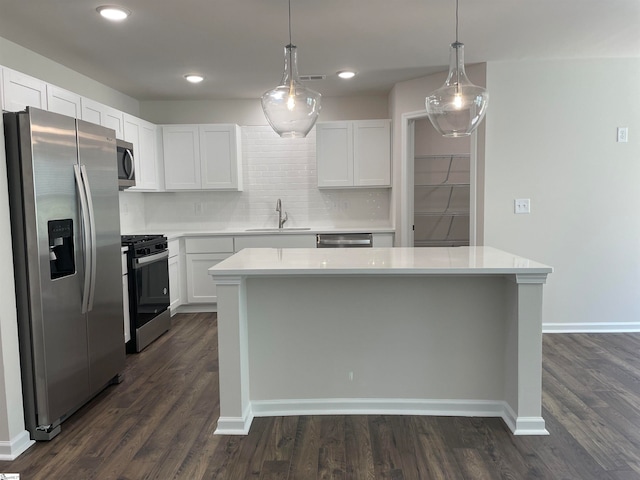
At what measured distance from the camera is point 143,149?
4902mm

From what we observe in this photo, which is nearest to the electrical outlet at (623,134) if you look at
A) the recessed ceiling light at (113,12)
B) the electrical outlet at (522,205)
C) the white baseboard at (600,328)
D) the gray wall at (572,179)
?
the gray wall at (572,179)

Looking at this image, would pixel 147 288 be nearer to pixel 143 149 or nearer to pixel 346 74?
pixel 143 149

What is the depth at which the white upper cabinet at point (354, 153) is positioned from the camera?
5211 millimetres

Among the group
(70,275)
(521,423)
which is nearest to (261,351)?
(70,275)

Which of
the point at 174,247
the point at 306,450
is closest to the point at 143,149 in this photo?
the point at 174,247

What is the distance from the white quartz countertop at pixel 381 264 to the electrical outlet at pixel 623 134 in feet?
7.24

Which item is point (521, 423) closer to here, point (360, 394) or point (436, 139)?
point (360, 394)

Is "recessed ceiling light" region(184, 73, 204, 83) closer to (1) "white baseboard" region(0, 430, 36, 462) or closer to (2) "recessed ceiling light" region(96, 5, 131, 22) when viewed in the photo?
(2) "recessed ceiling light" region(96, 5, 131, 22)

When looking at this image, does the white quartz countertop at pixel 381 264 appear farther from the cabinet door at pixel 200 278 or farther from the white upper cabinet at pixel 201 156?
the white upper cabinet at pixel 201 156

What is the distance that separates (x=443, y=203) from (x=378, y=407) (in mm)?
3514

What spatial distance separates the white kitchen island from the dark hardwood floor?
0.11 metres

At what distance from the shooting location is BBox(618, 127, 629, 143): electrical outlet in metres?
4.09

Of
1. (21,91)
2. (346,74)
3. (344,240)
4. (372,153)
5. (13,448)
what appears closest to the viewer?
(13,448)

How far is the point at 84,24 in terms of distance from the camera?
304 centimetres
